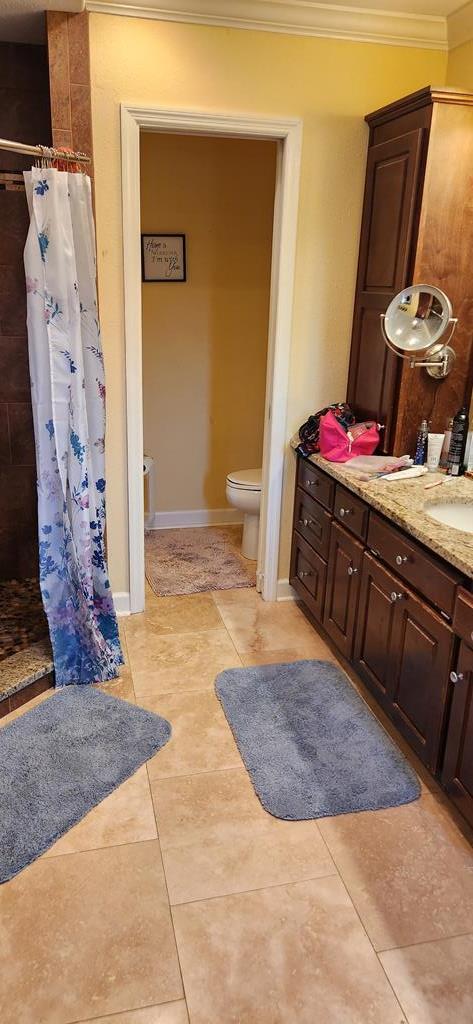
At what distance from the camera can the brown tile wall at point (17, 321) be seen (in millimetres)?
2912

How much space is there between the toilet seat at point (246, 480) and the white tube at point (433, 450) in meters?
1.21

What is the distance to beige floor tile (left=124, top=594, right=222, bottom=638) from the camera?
10.5 feet

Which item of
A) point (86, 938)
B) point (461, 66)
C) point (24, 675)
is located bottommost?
point (86, 938)

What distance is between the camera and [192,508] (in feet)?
15.0

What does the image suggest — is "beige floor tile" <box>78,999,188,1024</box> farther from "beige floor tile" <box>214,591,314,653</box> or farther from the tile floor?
"beige floor tile" <box>214,591,314,653</box>

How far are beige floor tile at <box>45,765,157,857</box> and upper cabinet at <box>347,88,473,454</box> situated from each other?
1.62 m

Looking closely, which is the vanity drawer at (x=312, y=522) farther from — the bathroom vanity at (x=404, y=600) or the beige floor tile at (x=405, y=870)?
the beige floor tile at (x=405, y=870)

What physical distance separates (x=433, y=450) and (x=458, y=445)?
0.10 meters

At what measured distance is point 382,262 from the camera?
9.43ft

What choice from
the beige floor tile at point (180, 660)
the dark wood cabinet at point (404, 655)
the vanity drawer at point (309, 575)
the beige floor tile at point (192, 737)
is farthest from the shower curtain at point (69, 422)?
the dark wood cabinet at point (404, 655)

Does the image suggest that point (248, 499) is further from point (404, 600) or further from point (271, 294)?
point (404, 600)

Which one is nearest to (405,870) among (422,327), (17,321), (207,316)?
(422,327)

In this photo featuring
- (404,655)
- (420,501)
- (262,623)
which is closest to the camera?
(404,655)

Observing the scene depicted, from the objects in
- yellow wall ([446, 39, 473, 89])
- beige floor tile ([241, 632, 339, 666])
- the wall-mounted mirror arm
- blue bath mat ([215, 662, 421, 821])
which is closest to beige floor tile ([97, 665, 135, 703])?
blue bath mat ([215, 662, 421, 821])
